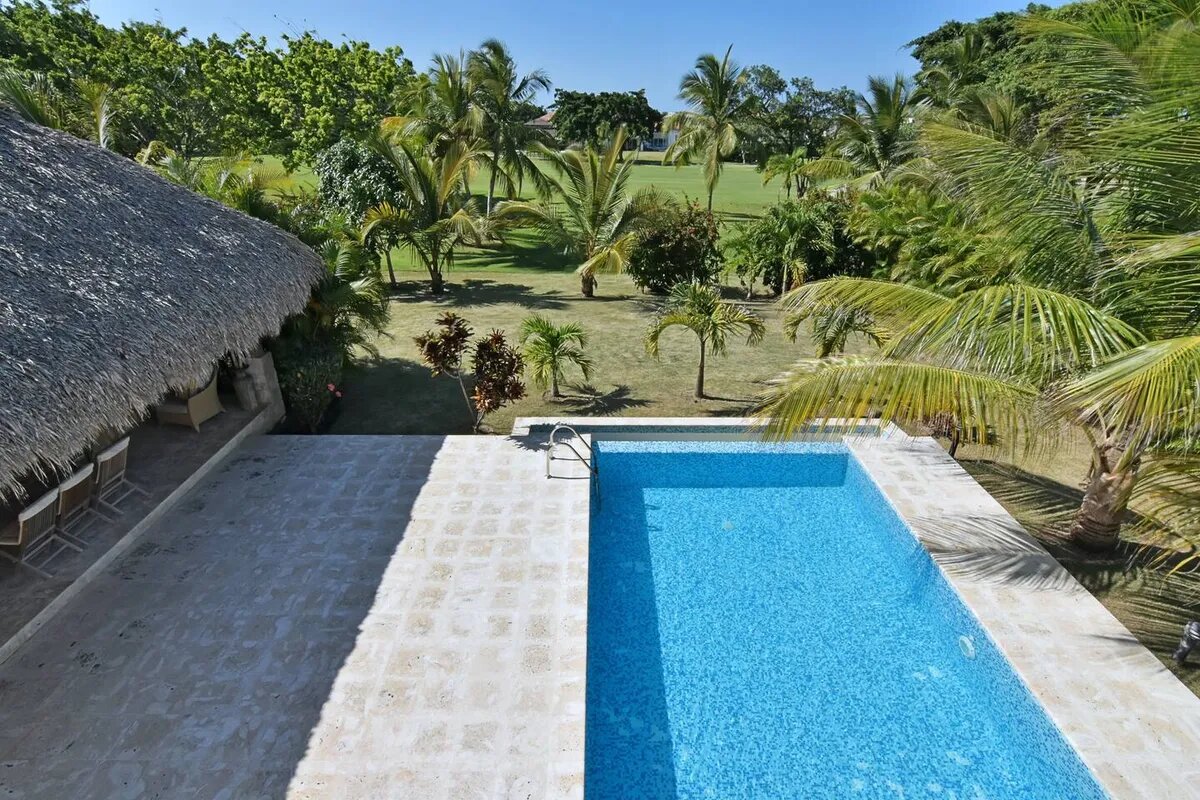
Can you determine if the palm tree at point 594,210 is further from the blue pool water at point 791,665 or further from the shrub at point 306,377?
the blue pool water at point 791,665

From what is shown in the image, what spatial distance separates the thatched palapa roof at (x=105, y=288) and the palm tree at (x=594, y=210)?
832 cm

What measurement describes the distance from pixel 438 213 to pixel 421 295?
2087mm

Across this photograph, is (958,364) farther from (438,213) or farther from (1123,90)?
(438,213)

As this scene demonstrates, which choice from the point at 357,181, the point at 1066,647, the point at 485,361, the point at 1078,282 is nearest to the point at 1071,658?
the point at 1066,647

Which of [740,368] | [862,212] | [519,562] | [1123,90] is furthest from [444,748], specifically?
[862,212]

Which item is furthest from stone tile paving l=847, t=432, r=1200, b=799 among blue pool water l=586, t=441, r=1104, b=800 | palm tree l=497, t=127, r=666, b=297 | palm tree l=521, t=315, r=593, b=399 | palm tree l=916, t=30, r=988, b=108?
palm tree l=916, t=30, r=988, b=108

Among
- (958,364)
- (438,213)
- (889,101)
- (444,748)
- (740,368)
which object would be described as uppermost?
(889,101)

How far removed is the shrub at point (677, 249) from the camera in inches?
590

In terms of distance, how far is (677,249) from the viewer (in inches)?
598

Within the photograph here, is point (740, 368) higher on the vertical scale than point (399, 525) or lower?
higher

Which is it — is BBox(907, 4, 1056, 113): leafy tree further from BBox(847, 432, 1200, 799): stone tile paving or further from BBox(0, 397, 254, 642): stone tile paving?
BBox(0, 397, 254, 642): stone tile paving

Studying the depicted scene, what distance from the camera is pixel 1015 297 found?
443cm

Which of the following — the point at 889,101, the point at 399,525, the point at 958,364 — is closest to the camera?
the point at 958,364

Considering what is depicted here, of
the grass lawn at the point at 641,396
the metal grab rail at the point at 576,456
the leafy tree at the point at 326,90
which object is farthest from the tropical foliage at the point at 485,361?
the leafy tree at the point at 326,90
